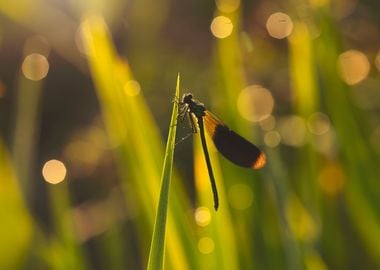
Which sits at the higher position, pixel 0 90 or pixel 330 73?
pixel 0 90

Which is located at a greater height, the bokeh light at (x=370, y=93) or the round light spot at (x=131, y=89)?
the bokeh light at (x=370, y=93)

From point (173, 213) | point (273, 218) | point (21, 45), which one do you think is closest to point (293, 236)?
point (173, 213)

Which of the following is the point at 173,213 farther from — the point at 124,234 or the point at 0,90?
the point at 0,90

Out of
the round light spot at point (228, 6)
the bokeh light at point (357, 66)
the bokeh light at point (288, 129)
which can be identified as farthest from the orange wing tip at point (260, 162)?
the bokeh light at point (357, 66)

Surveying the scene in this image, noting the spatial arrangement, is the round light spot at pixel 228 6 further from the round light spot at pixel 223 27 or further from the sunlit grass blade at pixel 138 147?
the sunlit grass blade at pixel 138 147

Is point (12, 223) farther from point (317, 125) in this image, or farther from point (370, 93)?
point (370, 93)
